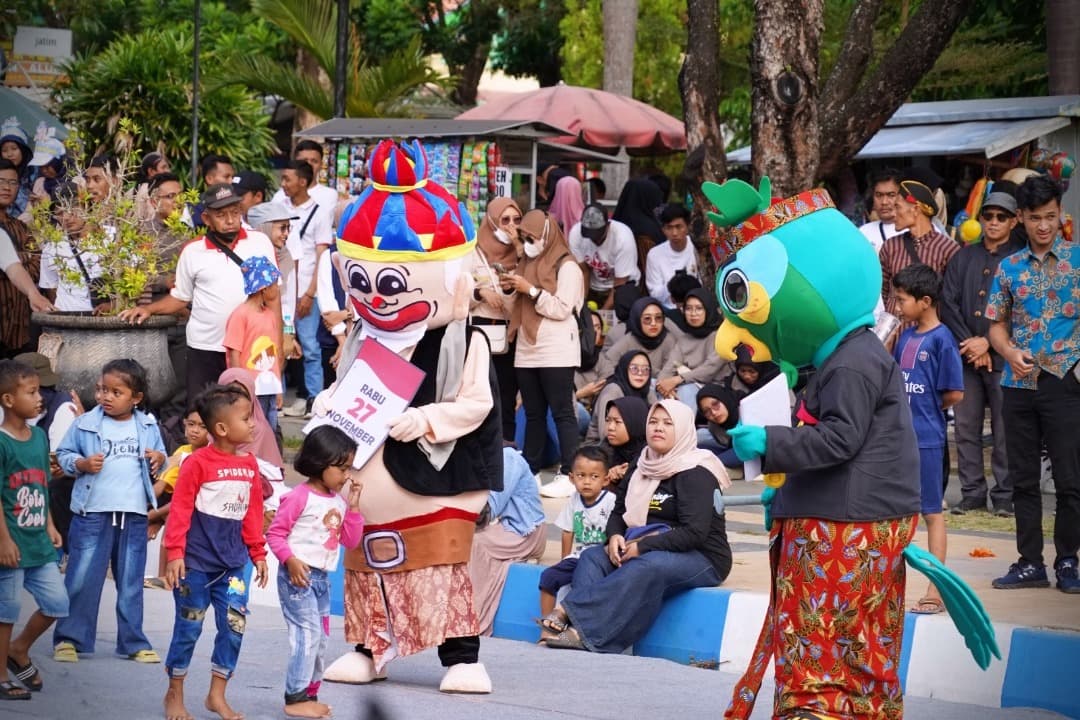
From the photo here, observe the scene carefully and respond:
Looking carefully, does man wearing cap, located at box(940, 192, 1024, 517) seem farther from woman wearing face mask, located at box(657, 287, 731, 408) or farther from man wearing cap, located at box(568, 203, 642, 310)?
man wearing cap, located at box(568, 203, 642, 310)

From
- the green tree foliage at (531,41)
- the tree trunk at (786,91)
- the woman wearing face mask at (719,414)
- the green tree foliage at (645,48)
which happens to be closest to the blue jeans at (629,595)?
the woman wearing face mask at (719,414)

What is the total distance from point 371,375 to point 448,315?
14.8 inches

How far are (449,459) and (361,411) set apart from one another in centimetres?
38

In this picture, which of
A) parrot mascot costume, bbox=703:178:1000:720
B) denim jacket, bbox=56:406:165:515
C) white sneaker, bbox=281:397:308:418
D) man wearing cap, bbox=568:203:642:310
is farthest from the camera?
man wearing cap, bbox=568:203:642:310

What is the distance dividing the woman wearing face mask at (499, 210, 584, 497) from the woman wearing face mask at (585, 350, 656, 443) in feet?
0.70

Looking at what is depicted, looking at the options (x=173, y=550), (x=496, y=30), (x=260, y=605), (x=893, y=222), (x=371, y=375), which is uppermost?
(x=496, y=30)

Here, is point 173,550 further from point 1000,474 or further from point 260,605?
point 1000,474

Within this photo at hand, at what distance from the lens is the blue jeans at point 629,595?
7293mm

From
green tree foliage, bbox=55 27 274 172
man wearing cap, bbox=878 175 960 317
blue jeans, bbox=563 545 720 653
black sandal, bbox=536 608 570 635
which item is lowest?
black sandal, bbox=536 608 570 635

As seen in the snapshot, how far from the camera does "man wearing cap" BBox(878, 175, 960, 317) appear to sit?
1003cm

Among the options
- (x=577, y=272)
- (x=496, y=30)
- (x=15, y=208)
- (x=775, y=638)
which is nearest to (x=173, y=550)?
(x=775, y=638)

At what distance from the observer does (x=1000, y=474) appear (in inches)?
387

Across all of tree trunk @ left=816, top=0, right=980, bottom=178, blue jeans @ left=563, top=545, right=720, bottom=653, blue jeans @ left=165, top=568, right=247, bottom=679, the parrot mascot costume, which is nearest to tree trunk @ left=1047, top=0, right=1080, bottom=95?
tree trunk @ left=816, top=0, right=980, bottom=178

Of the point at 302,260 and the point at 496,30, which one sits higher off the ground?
the point at 496,30
